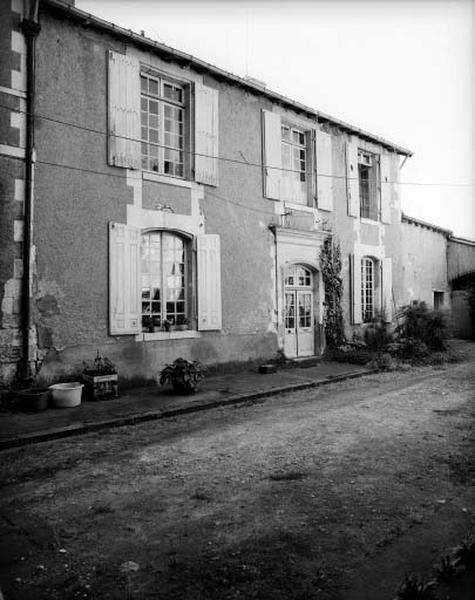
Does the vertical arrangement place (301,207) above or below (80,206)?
above

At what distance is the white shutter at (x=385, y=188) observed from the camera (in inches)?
555

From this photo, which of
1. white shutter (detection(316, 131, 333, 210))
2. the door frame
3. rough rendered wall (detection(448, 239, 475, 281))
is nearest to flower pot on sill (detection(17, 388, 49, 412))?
the door frame

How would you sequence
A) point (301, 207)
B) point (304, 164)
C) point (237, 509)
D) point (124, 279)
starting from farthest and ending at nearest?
point (304, 164) < point (301, 207) < point (124, 279) < point (237, 509)

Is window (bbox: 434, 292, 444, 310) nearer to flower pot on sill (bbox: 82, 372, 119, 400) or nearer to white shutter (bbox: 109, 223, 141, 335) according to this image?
white shutter (bbox: 109, 223, 141, 335)

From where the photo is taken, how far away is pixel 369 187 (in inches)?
554

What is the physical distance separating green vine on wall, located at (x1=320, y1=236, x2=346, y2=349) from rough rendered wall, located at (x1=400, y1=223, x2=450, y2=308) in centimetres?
388

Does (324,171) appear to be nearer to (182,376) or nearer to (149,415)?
(182,376)

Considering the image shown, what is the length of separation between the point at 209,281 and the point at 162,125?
3.24m

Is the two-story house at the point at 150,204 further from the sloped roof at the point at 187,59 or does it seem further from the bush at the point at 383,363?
the bush at the point at 383,363

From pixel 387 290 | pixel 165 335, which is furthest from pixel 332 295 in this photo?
pixel 165 335

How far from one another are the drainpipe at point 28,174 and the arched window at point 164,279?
2156mm

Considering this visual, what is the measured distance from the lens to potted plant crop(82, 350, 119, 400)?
722 cm

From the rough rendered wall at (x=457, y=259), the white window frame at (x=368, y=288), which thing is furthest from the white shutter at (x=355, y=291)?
the rough rendered wall at (x=457, y=259)

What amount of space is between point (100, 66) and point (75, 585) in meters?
8.03
